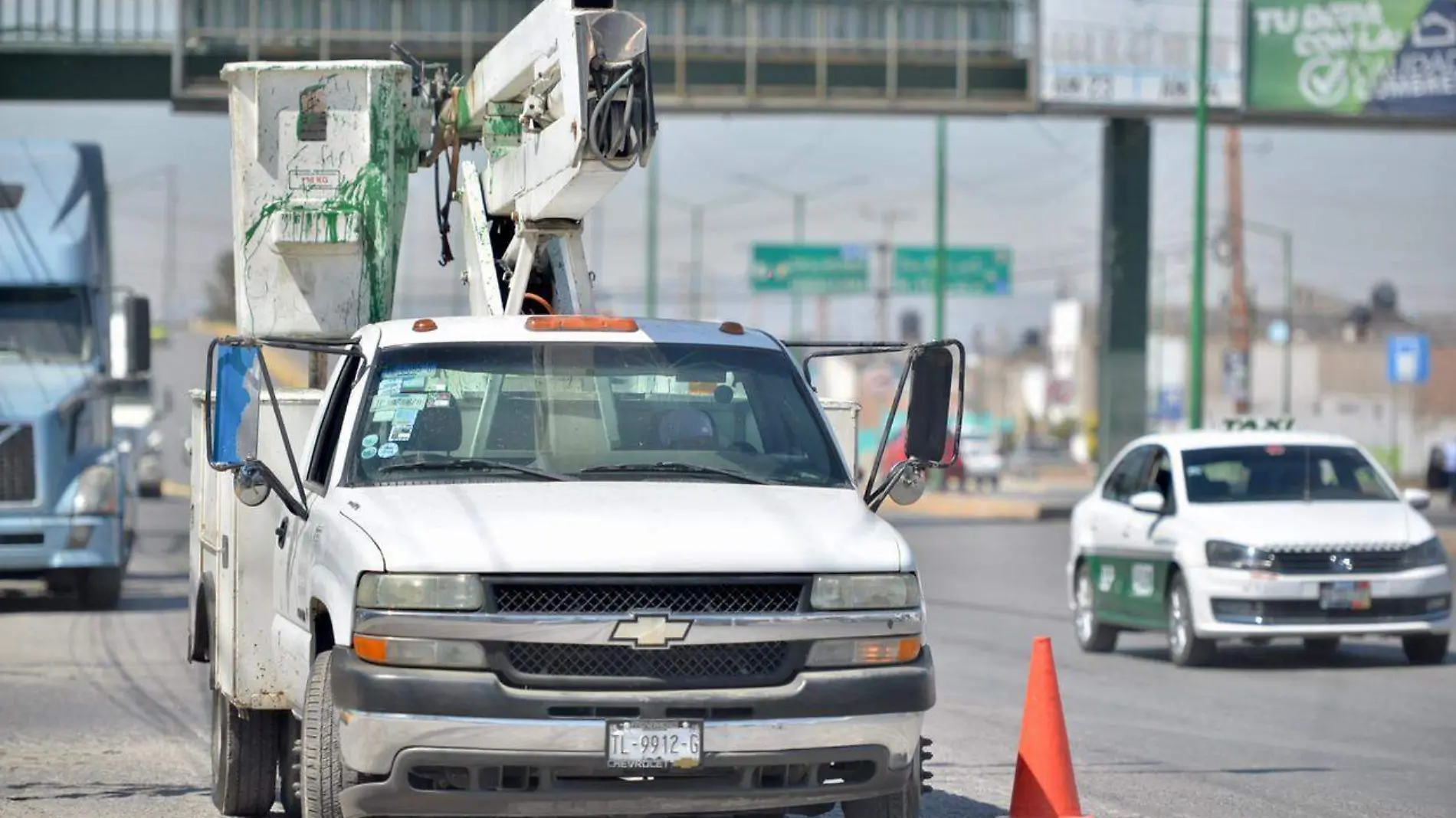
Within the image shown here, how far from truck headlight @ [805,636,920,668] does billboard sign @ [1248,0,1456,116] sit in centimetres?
3064

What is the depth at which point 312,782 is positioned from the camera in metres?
7.20

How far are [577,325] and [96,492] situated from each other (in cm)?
1393

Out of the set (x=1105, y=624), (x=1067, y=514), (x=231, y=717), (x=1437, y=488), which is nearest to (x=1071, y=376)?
(x=1437, y=488)

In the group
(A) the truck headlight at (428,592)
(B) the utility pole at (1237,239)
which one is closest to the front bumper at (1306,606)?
(A) the truck headlight at (428,592)

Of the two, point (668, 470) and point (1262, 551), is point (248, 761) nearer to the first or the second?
point (668, 470)

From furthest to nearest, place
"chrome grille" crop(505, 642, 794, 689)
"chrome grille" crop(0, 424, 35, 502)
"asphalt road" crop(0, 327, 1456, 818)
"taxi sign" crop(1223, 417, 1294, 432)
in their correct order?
"chrome grille" crop(0, 424, 35, 502)
"taxi sign" crop(1223, 417, 1294, 432)
"asphalt road" crop(0, 327, 1456, 818)
"chrome grille" crop(505, 642, 794, 689)

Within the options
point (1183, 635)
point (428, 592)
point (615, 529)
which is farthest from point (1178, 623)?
point (428, 592)

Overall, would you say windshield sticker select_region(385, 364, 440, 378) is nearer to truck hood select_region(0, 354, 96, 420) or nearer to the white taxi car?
the white taxi car

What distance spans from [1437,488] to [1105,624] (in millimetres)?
43788

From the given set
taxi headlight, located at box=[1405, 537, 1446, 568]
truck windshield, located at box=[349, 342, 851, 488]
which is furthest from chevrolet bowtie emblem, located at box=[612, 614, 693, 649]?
taxi headlight, located at box=[1405, 537, 1446, 568]

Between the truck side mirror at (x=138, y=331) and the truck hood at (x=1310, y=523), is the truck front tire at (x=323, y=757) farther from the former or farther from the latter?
the truck side mirror at (x=138, y=331)

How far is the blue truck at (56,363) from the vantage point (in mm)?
20641

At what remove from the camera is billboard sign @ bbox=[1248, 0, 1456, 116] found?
36500 millimetres

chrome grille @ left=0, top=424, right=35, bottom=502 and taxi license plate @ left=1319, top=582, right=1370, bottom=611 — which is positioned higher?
chrome grille @ left=0, top=424, right=35, bottom=502
